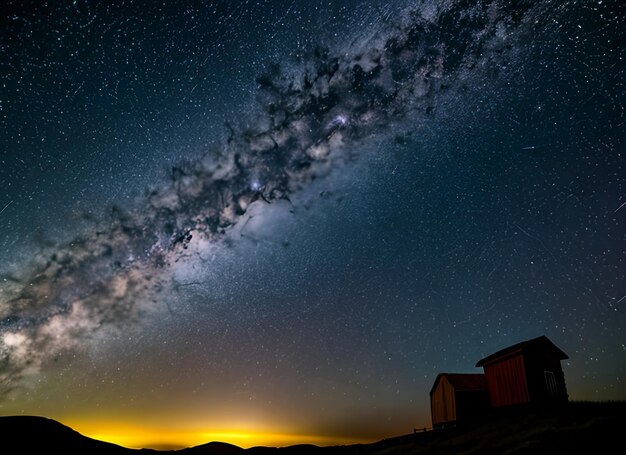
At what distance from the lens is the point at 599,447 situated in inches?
533

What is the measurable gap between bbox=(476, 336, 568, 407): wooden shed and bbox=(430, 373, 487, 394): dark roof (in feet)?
9.64

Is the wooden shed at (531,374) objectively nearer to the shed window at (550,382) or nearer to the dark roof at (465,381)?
the shed window at (550,382)

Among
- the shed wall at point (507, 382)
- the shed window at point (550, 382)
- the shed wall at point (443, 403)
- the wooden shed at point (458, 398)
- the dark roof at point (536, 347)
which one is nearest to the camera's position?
the shed window at point (550, 382)

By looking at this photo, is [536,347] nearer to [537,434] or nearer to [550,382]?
[550,382]

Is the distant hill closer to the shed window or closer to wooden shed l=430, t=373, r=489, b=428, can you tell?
the shed window

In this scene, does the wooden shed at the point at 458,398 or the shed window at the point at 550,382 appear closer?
the shed window at the point at 550,382

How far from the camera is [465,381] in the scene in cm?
3228

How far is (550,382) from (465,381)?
7492 mm

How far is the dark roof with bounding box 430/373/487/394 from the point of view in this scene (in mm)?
31441

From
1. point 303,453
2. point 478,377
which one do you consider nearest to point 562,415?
point 478,377

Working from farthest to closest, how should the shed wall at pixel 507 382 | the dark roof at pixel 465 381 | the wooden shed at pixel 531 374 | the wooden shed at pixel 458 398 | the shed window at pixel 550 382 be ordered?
the dark roof at pixel 465 381
the wooden shed at pixel 458 398
the shed wall at pixel 507 382
the shed window at pixel 550 382
the wooden shed at pixel 531 374

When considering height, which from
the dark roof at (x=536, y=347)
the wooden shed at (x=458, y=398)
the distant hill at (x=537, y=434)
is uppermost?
the dark roof at (x=536, y=347)

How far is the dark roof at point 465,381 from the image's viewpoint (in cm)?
3144

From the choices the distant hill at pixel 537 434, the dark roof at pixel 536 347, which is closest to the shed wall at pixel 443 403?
the distant hill at pixel 537 434
